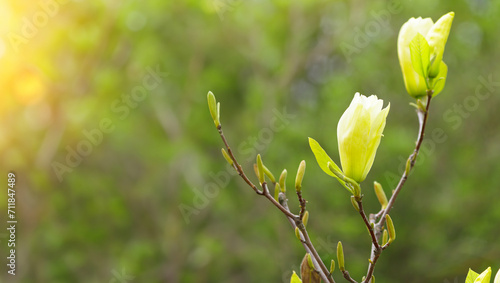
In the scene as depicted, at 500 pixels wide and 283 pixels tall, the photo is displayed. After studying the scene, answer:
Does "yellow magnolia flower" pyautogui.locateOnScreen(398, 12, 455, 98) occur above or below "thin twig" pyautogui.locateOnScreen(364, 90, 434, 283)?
above

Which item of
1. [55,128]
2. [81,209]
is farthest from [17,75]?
[81,209]

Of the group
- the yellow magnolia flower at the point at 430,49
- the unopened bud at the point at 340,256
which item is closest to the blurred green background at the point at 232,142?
the yellow magnolia flower at the point at 430,49

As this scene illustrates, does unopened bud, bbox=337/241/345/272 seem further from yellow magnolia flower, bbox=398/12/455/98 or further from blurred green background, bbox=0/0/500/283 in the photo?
blurred green background, bbox=0/0/500/283

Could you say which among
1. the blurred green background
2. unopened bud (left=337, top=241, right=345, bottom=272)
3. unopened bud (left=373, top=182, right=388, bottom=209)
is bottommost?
the blurred green background

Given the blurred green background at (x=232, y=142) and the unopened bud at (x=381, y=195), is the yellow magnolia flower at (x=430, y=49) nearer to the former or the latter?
the unopened bud at (x=381, y=195)

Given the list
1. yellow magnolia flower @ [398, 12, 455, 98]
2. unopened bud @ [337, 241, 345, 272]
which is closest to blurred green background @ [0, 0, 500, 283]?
yellow magnolia flower @ [398, 12, 455, 98]

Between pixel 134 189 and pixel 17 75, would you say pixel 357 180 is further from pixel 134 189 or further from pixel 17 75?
pixel 134 189

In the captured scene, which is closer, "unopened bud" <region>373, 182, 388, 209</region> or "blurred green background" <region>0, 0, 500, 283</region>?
"unopened bud" <region>373, 182, 388, 209</region>
